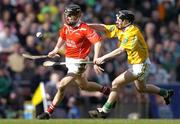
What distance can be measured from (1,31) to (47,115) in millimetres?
5972

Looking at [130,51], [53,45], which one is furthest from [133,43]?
[53,45]

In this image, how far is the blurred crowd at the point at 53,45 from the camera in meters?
23.8

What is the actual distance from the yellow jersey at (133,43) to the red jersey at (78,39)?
510 millimetres

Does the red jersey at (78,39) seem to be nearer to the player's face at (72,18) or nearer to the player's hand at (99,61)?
the player's face at (72,18)

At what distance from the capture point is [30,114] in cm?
2316

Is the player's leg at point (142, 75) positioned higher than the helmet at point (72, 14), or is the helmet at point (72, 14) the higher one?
the helmet at point (72, 14)

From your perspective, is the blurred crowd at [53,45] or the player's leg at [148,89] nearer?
the player's leg at [148,89]

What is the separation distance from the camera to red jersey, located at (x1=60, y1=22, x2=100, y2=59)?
19.0 m

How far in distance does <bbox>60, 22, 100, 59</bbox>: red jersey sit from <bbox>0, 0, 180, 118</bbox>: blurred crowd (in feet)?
13.0

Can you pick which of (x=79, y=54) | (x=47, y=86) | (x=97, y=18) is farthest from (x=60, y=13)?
(x=79, y=54)

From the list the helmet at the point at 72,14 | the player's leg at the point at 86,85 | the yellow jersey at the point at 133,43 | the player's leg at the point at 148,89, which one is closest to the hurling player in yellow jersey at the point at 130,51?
the yellow jersey at the point at 133,43

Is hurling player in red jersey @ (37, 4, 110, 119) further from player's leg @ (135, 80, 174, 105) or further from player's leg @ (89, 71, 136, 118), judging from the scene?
player's leg @ (135, 80, 174, 105)

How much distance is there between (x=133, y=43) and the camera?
18.6 m

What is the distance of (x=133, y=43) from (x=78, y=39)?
3.88 ft
